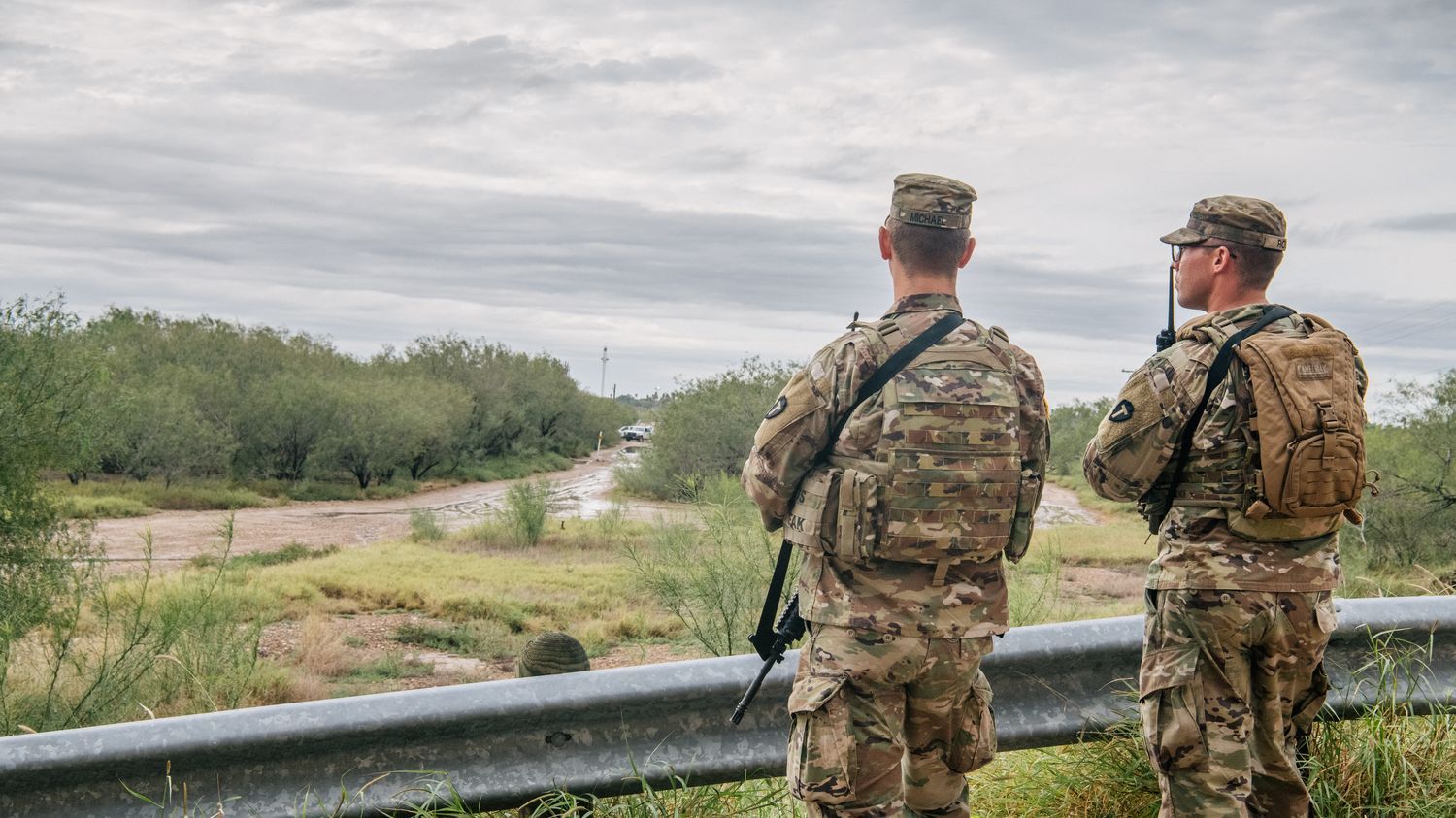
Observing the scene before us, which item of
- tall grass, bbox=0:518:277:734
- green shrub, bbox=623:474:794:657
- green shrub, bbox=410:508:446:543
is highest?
green shrub, bbox=623:474:794:657

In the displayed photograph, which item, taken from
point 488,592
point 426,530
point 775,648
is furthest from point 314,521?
point 775,648

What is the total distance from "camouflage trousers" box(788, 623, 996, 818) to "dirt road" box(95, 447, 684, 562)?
1582 centimetres

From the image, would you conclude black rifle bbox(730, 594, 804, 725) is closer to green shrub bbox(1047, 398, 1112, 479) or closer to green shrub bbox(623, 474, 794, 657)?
green shrub bbox(623, 474, 794, 657)

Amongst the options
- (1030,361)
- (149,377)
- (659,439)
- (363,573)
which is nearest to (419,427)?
(149,377)

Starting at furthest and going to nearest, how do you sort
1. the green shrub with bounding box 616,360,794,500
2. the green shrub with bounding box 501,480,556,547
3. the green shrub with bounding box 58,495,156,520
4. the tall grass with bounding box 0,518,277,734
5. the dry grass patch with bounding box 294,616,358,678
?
1. the green shrub with bounding box 616,360,794,500
2. the green shrub with bounding box 58,495,156,520
3. the green shrub with bounding box 501,480,556,547
4. the dry grass patch with bounding box 294,616,358,678
5. the tall grass with bounding box 0,518,277,734

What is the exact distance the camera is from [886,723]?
2.74m

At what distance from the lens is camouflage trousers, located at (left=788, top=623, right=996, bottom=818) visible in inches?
104

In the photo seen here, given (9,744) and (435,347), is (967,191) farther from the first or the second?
(435,347)

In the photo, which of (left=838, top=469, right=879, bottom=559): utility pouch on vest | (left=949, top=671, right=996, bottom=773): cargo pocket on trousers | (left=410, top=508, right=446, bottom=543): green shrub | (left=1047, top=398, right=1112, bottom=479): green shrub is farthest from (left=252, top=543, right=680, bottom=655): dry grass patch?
(left=1047, top=398, right=1112, bottom=479): green shrub

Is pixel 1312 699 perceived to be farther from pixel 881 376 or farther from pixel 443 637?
pixel 443 637

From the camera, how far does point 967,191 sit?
2.88 metres

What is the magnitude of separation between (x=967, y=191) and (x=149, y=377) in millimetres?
42434

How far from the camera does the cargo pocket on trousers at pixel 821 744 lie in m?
2.63

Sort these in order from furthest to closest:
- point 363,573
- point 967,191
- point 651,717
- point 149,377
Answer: point 149,377 → point 363,573 → point 967,191 → point 651,717
